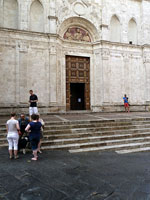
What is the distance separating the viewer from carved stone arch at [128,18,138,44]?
19328 mm

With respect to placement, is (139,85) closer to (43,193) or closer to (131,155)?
(131,155)

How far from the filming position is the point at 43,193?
3623 millimetres

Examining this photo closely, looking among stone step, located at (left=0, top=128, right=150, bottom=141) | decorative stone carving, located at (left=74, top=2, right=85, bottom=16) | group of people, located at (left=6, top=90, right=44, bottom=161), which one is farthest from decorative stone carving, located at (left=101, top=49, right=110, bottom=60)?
group of people, located at (left=6, top=90, right=44, bottom=161)

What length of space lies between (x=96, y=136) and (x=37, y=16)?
13.3 metres

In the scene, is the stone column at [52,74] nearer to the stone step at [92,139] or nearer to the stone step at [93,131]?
the stone step at [93,131]

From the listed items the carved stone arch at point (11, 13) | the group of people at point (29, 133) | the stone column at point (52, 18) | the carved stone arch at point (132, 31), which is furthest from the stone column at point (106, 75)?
the group of people at point (29, 133)

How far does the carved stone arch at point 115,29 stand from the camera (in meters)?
18.6

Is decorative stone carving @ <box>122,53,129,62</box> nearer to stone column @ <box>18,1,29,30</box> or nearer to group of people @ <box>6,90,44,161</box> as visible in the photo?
stone column @ <box>18,1,29,30</box>

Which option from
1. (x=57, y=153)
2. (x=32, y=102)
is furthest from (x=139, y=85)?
(x=57, y=153)

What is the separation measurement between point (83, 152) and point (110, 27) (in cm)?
1593

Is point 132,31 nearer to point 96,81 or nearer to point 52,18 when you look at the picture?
point 96,81

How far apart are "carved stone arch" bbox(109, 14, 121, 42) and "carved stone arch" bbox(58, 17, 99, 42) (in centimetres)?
206

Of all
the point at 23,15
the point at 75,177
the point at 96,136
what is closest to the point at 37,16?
the point at 23,15

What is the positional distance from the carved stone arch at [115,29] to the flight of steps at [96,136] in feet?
39.0
